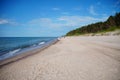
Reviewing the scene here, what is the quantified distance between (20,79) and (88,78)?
3357mm

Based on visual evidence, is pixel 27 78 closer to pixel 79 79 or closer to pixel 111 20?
pixel 79 79

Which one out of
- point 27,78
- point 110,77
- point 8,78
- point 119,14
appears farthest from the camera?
point 119,14

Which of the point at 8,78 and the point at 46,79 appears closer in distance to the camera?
the point at 46,79

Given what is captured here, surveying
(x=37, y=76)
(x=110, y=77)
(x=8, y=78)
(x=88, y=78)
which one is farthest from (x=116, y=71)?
(x=8, y=78)

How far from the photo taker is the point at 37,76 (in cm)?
575

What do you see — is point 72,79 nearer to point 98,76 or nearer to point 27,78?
point 98,76

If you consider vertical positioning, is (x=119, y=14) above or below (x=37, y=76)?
above

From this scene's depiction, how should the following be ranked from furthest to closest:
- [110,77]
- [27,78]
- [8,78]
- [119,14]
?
[119,14] → [8,78] → [27,78] → [110,77]

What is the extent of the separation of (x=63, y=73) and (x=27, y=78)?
185 cm

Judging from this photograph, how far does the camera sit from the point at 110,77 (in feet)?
16.6

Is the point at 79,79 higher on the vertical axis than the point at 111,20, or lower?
lower

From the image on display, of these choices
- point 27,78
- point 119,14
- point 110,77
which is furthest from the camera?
point 119,14

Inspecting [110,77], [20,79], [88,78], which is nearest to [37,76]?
[20,79]

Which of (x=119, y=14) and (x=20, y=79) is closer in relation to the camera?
(x=20, y=79)
